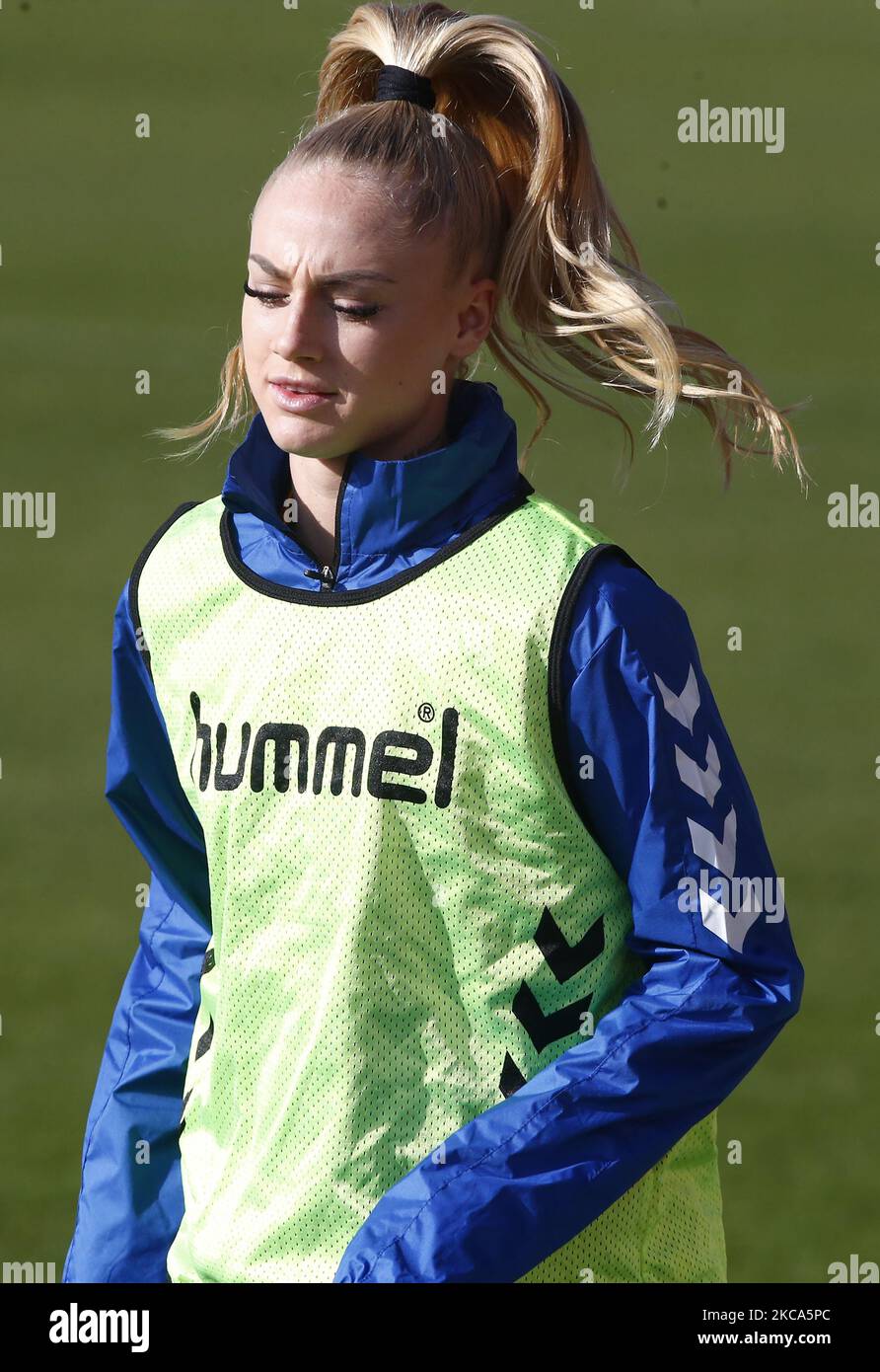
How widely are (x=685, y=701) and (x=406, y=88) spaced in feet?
2.58

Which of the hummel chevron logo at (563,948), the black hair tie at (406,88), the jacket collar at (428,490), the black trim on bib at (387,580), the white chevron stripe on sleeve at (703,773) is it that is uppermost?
the black hair tie at (406,88)

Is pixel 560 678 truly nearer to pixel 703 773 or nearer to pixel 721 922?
pixel 703 773

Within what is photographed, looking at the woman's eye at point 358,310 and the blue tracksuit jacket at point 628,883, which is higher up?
the woman's eye at point 358,310

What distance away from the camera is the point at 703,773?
7.29 feet

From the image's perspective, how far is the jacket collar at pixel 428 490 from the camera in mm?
2316

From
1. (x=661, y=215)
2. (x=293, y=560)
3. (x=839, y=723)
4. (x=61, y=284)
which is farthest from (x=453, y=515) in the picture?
(x=661, y=215)

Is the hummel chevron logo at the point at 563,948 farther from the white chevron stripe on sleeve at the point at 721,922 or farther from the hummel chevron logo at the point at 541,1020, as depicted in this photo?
the white chevron stripe on sleeve at the point at 721,922

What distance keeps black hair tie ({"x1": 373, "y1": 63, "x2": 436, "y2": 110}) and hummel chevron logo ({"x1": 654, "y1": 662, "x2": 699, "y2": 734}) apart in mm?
737

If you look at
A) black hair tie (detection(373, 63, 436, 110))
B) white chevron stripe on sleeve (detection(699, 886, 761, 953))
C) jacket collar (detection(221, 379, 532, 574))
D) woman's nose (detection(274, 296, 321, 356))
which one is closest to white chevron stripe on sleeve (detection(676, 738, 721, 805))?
white chevron stripe on sleeve (detection(699, 886, 761, 953))

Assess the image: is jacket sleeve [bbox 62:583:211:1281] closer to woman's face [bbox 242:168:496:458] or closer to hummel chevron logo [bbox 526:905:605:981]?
woman's face [bbox 242:168:496:458]

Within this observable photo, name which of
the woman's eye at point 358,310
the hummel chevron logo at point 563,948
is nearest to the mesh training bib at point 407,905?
the hummel chevron logo at point 563,948

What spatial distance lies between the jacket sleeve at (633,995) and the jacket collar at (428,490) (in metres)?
0.18

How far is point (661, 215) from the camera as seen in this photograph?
15.6 m

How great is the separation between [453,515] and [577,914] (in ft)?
1.44
